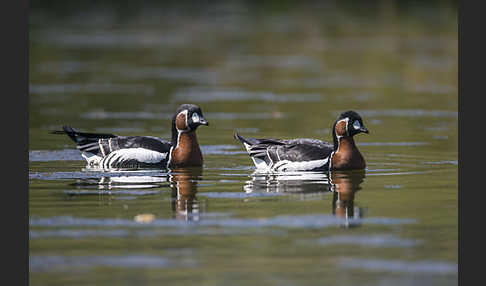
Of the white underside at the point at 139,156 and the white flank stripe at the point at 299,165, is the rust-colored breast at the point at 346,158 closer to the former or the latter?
the white flank stripe at the point at 299,165

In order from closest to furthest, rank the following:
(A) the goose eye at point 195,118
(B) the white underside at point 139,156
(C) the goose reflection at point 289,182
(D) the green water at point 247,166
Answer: (D) the green water at point 247,166 < (C) the goose reflection at point 289,182 < (B) the white underside at point 139,156 < (A) the goose eye at point 195,118

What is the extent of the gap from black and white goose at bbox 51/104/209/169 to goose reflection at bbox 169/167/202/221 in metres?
0.24

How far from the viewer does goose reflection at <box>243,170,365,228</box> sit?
1316 centimetres

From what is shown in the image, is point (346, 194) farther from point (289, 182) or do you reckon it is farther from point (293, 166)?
point (293, 166)

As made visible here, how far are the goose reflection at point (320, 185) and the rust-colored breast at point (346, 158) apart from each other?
10 centimetres

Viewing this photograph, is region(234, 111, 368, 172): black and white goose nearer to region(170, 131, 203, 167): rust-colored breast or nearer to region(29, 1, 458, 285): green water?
region(29, 1, 458, 285): green water

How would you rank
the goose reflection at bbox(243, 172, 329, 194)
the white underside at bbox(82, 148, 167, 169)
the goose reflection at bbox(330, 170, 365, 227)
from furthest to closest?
the white underside at bbox(82, 148, 167, 169) → the goose reflection at bbox(243, 172, 329, 194) → the goose reflection at bbox(330, 170, 365, 227)

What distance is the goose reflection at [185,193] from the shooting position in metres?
12.7

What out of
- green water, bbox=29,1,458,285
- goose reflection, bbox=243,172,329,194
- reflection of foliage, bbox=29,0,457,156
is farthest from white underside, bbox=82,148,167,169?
reflection of foliage, bbox=29,0,457,156

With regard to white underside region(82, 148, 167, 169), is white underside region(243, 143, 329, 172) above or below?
below

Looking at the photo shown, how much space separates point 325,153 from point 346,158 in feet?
1.06

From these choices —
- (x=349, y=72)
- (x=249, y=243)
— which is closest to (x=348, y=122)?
(x=249, y=243)

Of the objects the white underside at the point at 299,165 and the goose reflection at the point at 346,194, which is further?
the white underside at the point at 299,165

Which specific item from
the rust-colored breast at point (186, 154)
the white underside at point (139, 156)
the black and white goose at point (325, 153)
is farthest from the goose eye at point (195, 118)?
the black and white goose at point (325, 153)
